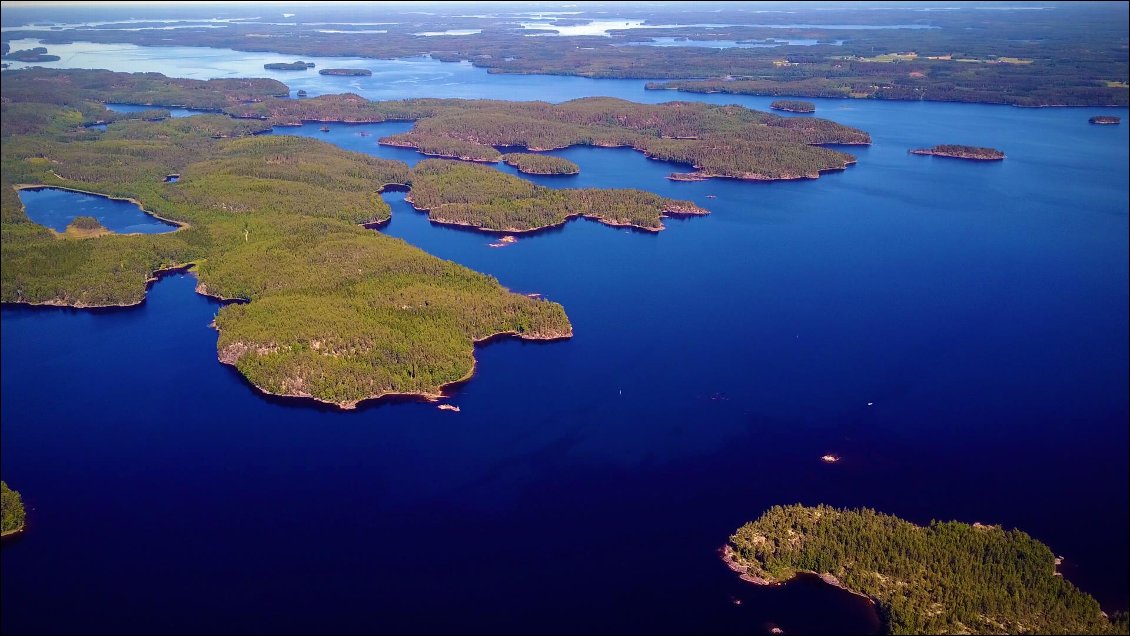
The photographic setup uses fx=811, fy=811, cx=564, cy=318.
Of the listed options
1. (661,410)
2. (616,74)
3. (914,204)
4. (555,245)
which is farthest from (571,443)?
(616,74)

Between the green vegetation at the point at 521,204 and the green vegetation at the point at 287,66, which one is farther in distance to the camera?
the green vegetation at the point at 287,66

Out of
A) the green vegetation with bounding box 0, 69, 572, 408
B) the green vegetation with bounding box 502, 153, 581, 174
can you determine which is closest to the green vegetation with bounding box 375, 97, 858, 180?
the green vegetation with bounding box 502, 153, 581, 174

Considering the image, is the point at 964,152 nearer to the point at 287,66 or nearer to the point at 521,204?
the point at 521,204

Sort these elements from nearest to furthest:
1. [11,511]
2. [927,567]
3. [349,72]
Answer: [927,567]
[11,511]
[349,72]

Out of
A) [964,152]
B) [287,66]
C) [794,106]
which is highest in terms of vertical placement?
[287,66]

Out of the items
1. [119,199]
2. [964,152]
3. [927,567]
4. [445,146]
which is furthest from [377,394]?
[964,152]

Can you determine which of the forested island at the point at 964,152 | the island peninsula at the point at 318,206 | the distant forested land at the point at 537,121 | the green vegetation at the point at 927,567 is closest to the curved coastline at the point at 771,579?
the green vegetation at the point at 927,567

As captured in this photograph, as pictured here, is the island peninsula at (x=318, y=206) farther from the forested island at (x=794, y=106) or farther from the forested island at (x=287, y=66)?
the forested island at (x=287, y=66)
